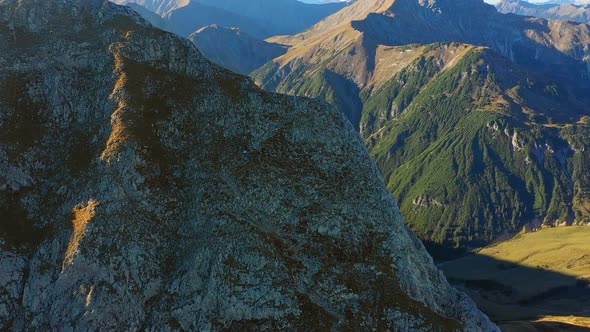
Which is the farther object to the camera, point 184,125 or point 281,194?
point 184,125

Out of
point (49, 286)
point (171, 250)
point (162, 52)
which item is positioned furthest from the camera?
point (162, 52)

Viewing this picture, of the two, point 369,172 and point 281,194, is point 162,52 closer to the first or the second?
point 281,194

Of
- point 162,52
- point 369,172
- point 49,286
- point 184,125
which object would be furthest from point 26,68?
point 369,172

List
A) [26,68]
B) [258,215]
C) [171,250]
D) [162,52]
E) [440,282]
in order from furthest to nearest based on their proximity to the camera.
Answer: [162,52] → [26,68] → [440,282] → [258,215] → [171,250]

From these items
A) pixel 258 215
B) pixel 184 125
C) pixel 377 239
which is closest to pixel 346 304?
pixel 377 239

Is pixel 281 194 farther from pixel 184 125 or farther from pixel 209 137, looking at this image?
pixel 184 125

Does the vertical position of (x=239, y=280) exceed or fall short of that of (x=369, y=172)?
it falls short

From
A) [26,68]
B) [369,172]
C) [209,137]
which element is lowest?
[369,172]
